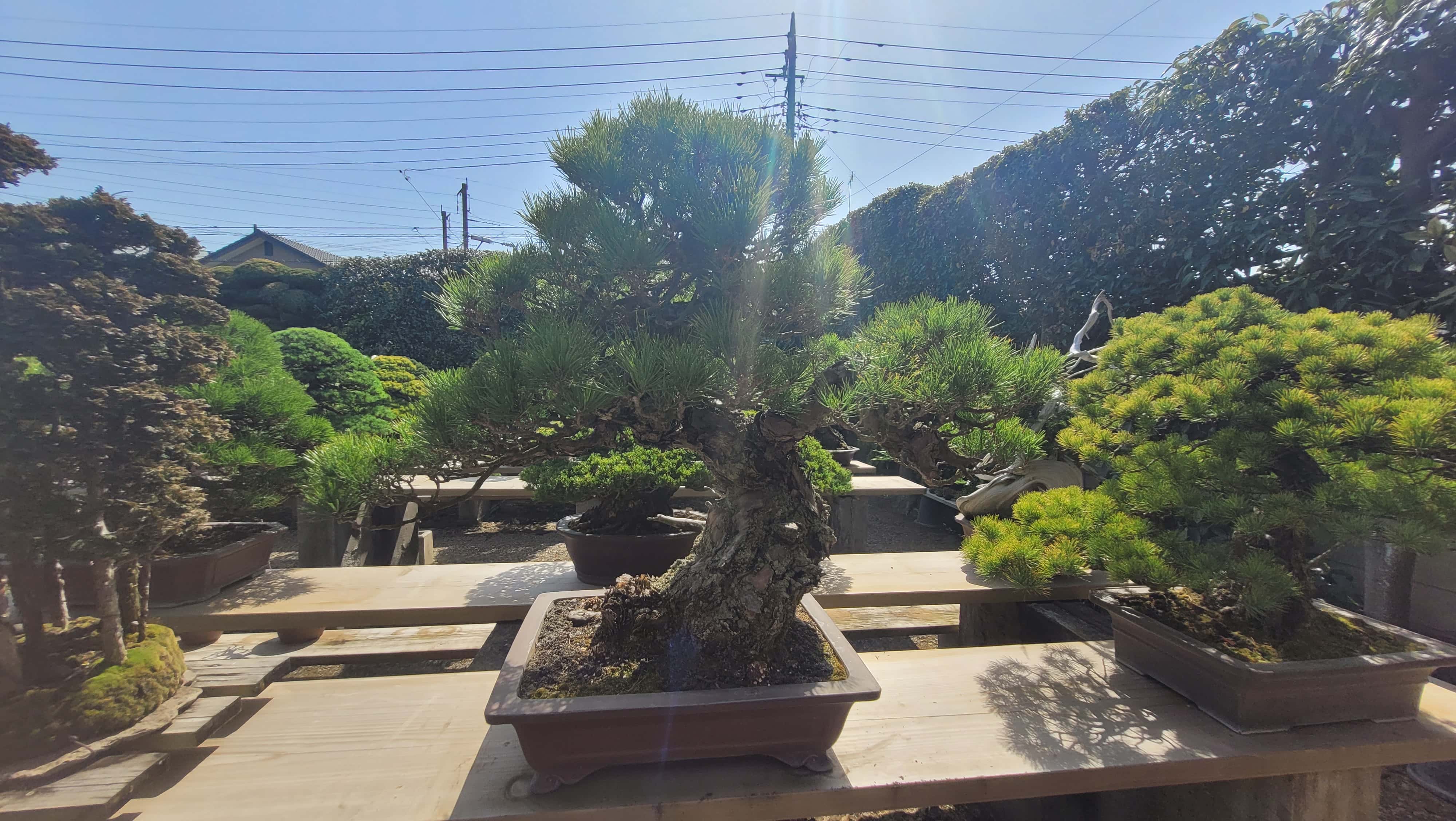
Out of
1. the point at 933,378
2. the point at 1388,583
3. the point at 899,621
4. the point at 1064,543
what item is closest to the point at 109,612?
the point at 933,378

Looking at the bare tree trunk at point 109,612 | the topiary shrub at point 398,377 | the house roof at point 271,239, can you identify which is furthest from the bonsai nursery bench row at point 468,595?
the house roof at point 271,239

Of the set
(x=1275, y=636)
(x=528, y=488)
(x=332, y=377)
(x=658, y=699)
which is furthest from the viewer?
(x=332, y=377)

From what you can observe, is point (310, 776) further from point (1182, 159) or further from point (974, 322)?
point (1182, 159)

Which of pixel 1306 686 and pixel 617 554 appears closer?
pixel 1306 686

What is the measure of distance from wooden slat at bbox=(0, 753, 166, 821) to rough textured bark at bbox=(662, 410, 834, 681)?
76cm

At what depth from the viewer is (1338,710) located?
3.26ft

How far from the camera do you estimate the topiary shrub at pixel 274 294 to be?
6547 mm

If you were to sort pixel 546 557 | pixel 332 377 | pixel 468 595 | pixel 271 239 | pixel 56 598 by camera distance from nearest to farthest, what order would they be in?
pixel 56 598, pixel 468 595, pixel 332 377, pixel 546 557, pixel 271 239

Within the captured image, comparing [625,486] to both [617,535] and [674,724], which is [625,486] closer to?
[617,535]

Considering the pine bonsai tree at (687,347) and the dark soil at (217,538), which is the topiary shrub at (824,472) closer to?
the pine bonsai tree at (687,347)

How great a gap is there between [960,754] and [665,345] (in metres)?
0.82

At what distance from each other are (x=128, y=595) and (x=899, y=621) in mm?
2126

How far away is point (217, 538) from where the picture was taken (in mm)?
1488

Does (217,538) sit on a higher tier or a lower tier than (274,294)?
lower
